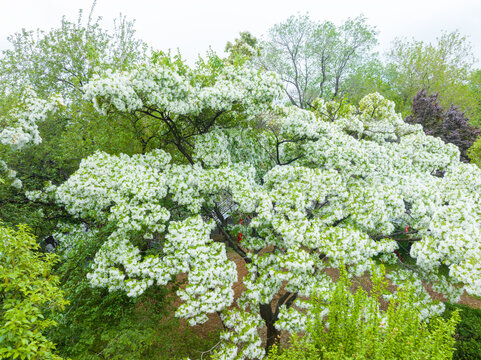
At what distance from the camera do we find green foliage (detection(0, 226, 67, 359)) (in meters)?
3.35

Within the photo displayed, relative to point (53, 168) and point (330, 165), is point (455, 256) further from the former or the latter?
point (53, 168)

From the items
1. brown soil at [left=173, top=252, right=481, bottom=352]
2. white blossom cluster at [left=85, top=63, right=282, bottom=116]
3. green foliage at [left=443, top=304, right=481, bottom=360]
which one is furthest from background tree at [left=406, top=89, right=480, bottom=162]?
white blossom cluster at [left=85, top=63, right=282, bottom=116]

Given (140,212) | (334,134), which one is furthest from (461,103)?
(140,212)

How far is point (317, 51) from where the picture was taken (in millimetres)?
28516

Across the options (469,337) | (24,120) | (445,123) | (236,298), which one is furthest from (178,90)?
(445,123)

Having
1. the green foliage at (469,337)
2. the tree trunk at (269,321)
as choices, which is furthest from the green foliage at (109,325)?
the green foliage at (469,337)

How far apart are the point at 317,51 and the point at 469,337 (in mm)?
28660

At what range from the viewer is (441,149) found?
9.95m

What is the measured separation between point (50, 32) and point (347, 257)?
19.1 metres

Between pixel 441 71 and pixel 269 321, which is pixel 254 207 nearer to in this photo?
pixel 269 321

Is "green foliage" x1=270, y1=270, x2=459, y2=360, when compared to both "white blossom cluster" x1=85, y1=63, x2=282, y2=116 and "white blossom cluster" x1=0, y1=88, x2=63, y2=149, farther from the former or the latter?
"white blossom cluster" x1=0, y1=88, x2=63, y2=149

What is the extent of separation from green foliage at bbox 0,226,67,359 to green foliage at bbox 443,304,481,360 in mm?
8764

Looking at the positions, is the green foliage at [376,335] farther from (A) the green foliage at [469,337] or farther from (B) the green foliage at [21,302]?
(B) the green foliage at [21,302]

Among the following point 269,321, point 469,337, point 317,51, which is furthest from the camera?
point 317,51
